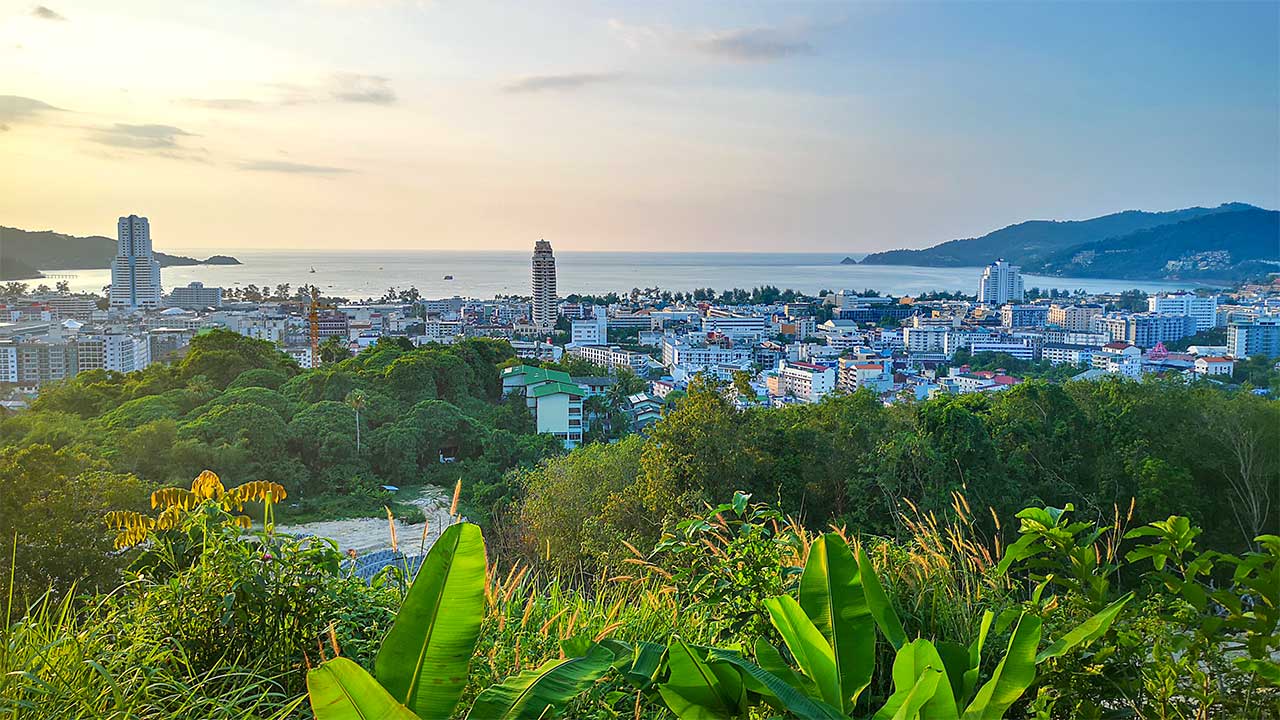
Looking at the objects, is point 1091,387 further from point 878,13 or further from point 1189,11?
point 878,13

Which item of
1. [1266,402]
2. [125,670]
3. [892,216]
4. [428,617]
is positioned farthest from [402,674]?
[892,216]

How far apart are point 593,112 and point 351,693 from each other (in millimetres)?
7759

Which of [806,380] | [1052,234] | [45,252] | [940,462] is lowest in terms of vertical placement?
[806,380]

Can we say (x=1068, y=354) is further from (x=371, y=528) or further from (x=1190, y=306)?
(x=371, y=528)

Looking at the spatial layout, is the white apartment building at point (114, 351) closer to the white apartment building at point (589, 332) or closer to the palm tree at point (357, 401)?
the palm tree at point (357, 401)

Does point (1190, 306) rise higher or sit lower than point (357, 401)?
higher

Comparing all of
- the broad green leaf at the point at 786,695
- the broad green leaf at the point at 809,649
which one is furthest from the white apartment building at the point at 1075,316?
the broad green leaf at the point at 786,695

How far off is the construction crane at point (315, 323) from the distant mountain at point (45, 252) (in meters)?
4.15

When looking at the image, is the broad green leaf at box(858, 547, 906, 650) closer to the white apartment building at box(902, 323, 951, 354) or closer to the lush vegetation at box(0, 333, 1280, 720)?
the lush vegetation at box(0, 333, 1280, 720)

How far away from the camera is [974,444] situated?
235 inches

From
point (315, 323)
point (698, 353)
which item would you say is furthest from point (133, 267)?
point (698, 353)

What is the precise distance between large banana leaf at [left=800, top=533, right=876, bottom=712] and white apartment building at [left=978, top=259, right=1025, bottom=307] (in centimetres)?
3430

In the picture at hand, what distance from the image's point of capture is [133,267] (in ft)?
41.8

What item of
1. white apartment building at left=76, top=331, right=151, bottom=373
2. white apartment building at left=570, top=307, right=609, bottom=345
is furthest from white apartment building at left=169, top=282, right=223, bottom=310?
white apartment building at left=570, top=307, right=609, bottom=345
